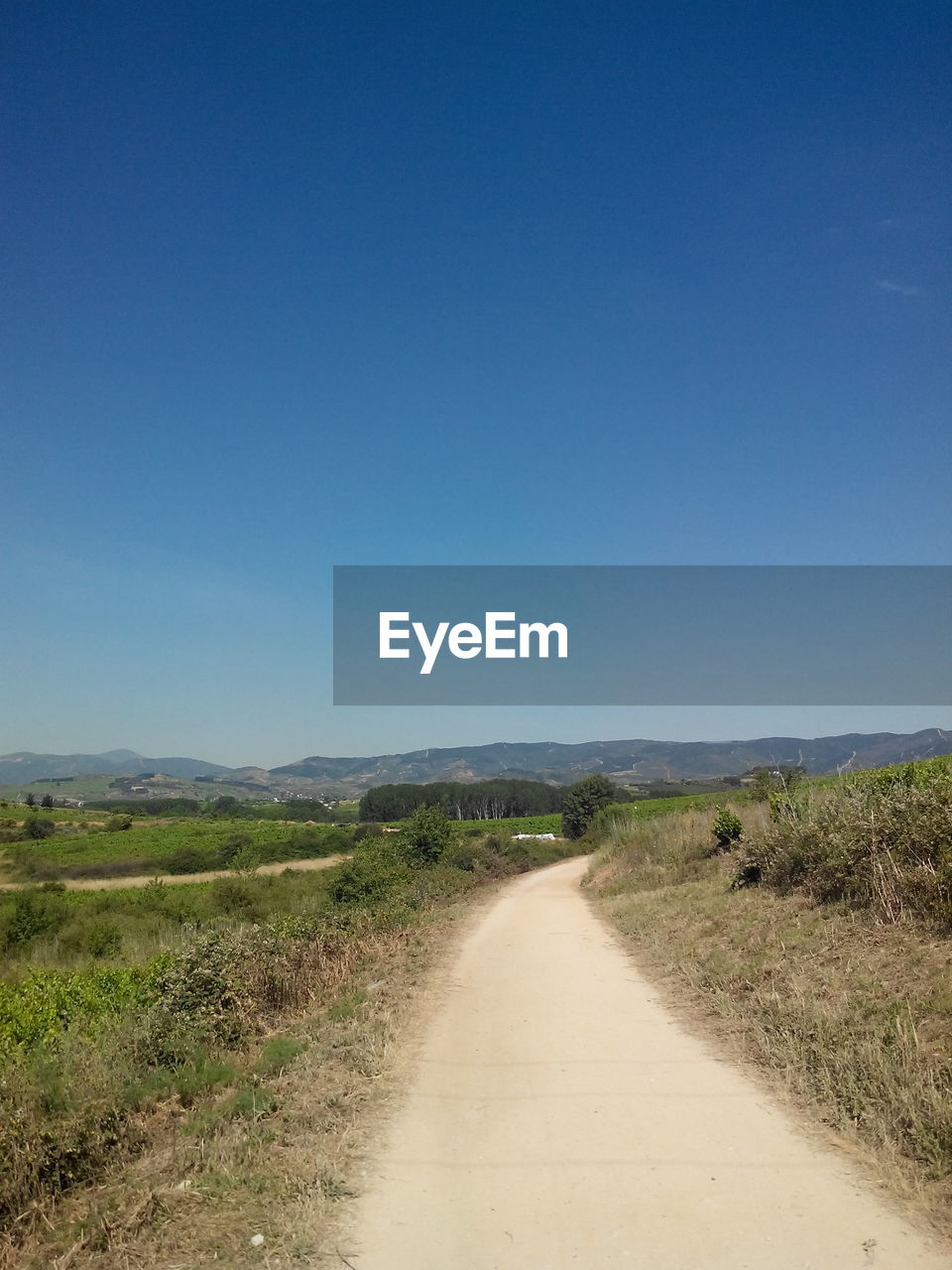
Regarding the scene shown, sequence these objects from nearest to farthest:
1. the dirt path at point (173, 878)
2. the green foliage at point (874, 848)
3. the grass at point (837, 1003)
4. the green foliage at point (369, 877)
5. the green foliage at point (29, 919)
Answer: the grass at point (837, 1003) < the green foliage at point (874, 848) < the green foliage at point (369, 877) < the green foliage at point (29, 919) < the dirt path at point (173, 878)

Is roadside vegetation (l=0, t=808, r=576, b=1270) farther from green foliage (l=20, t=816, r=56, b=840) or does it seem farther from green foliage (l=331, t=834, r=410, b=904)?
green foliage (l=20, t=816, r=56, b=840)

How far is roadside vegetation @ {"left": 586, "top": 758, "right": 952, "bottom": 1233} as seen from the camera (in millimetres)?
5547

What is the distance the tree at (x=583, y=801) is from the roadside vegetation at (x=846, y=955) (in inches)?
2300

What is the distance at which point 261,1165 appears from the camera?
5.45m

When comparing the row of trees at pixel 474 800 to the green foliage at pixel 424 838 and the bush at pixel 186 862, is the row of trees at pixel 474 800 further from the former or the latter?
the green foliage at pixel 424 838

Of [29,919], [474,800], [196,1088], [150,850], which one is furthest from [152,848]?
[196,1088]

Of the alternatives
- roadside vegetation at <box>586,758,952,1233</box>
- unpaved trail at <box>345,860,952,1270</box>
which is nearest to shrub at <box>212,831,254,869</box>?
roadside vegetation at <box>586,758,952,1233</box>

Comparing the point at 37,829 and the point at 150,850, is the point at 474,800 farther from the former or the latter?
the point at 37,829

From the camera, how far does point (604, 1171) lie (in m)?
5.21

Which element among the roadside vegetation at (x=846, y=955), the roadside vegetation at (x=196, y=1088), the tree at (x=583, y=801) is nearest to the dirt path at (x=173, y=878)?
the tree at (x=583, y=801)

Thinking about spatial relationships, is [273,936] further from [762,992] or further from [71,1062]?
[762,992]

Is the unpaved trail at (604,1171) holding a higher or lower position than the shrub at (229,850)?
higher

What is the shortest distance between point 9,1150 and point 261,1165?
2.00m

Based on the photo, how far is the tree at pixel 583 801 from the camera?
76312mm
